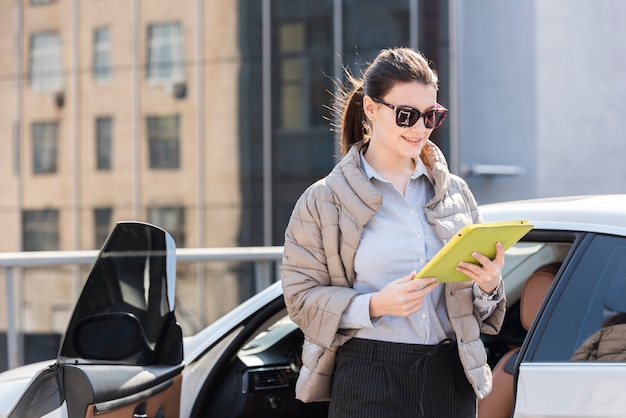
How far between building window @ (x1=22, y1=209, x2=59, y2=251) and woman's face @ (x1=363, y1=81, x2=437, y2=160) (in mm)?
14713

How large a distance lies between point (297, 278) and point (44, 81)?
15130mm

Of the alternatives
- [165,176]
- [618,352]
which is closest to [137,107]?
[165,176]

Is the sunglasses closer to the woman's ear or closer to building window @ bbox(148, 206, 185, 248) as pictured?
the woman's ear

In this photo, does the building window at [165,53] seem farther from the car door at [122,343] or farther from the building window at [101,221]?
the car door at [122,343]

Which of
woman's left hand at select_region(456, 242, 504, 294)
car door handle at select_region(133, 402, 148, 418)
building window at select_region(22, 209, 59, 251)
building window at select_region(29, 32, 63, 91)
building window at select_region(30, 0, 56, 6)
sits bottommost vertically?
building window at select_region(22, 209, 59, 251)

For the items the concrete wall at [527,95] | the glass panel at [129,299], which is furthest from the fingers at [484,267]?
the concrete wall at [527,95]

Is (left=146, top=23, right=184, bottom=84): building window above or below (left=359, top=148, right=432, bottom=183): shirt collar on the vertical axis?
above

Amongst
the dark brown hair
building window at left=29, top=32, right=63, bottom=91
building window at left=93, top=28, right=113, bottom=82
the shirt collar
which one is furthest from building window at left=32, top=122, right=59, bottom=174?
the shirt collar

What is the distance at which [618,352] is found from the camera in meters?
2.66

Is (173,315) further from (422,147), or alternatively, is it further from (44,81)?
(44,81)

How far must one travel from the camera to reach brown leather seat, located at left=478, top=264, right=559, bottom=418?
3270 millimetres

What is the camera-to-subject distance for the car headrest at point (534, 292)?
3.26 meters

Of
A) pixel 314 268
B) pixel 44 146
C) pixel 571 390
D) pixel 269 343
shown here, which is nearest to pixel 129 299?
pixel 269 343

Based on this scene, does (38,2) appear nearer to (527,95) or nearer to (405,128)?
(527,95)
